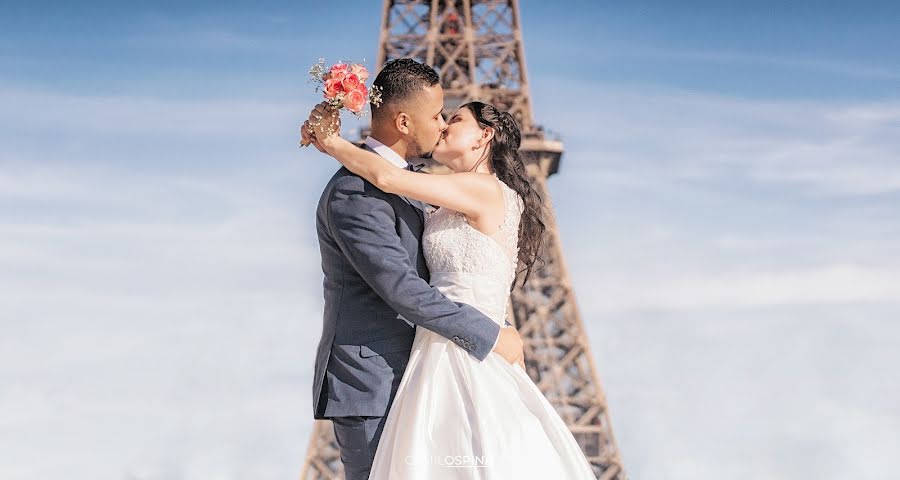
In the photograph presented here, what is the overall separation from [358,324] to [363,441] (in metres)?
0.38

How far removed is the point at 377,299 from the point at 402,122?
2.01ft

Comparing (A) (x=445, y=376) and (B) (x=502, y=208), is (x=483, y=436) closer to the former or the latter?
(A) (x=445, y=376)

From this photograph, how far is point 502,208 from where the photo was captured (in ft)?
15.7

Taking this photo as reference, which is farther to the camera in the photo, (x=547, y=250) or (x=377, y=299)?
(x=547, y=250)

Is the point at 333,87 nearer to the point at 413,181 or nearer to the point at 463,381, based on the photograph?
the point at 413,181

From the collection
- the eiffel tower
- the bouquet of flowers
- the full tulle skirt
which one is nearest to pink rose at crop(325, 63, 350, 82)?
the bouquet of flowers

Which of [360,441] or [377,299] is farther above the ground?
[377,299]

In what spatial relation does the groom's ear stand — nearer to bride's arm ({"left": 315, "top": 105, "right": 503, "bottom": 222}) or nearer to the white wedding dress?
bride's arm ({"left": 315, "top": 105, "right": 503, "bottom": 222})

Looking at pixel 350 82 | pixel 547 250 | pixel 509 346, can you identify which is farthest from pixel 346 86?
pixel 547 250

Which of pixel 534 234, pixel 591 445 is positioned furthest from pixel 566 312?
pixel 534 234

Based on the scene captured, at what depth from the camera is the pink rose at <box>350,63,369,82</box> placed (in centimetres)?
447

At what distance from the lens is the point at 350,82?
14.5ft

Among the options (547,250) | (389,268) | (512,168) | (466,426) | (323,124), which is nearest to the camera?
(389,268)

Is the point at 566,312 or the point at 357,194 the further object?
the point at 566,312
